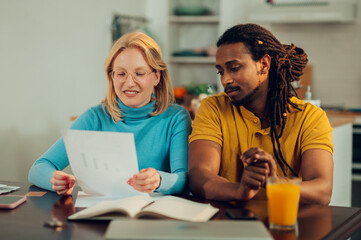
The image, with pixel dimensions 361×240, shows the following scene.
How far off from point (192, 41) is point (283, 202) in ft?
14.9

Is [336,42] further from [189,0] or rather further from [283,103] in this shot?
[283,103]

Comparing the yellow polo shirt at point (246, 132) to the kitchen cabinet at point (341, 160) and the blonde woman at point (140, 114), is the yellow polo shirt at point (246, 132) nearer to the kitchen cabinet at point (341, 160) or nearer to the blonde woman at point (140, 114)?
the blonde woman at point (140, 114)

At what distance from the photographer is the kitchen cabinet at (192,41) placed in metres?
5.27

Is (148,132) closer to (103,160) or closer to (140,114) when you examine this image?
(140,114)

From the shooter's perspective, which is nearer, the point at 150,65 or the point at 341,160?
the point at 150,65

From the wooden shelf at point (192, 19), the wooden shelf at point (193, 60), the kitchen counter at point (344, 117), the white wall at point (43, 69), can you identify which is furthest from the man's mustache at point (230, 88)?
the wooden shelf at point (192, 19)

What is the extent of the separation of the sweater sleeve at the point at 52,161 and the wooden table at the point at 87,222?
125mm

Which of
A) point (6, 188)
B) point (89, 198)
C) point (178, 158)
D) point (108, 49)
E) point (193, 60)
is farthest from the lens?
point (193, 60)

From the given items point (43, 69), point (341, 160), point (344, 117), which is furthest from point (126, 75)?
point (43, 69)

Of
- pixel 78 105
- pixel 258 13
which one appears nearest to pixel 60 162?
pixel 78 105

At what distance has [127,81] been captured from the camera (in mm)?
1768

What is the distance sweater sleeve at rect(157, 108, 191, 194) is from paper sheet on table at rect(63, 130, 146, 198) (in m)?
0.13

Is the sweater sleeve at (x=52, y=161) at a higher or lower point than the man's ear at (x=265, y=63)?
lower

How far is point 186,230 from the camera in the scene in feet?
3.26
